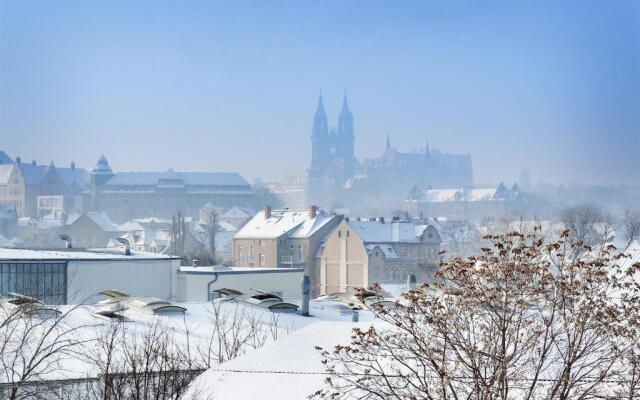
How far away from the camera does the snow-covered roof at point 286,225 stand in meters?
77.8

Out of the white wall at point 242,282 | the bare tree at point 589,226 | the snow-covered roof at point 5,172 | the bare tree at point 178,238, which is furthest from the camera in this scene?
the snow-covered roof at point 5,172

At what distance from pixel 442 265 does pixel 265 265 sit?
6940 cm

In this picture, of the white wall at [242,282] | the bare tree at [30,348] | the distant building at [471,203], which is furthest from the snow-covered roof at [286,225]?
the distant building at [471,203]

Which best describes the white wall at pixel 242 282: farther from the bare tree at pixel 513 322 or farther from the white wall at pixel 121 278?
the bare tree at pixel 513 322

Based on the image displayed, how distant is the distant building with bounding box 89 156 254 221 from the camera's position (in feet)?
586

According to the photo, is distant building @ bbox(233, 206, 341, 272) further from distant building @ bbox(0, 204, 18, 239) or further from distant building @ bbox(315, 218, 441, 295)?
distant building @ bbox(0, 204, 18, 239)

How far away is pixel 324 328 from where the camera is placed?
57.2 ft

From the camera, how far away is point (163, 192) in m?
182

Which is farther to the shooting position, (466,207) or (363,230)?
(466,207)

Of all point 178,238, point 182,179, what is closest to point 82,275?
point 178,238

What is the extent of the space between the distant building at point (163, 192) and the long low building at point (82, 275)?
138 m

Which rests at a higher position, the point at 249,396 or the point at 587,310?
the point at 587,310

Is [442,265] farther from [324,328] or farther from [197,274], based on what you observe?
[197,274]

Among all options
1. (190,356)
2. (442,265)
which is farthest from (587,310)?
(190,356)
